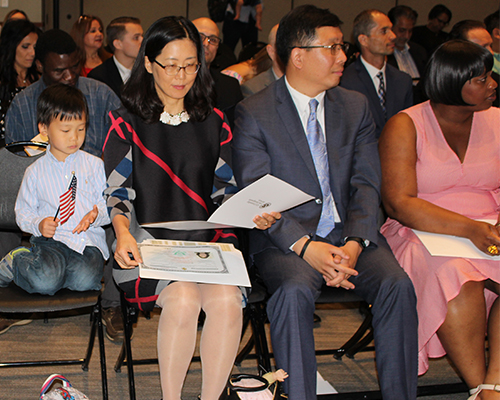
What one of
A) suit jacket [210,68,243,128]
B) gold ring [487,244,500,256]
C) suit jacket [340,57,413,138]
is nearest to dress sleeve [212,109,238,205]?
gold ring [487,244,500,256]

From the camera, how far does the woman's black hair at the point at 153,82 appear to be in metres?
2.18

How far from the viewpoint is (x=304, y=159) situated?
2.32 m

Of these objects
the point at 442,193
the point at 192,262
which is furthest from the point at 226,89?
the point at 192,262

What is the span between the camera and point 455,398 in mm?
2451

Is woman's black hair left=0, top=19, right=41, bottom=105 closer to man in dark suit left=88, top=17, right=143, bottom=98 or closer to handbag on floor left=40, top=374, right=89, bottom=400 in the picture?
man in dark suit left=88, top=17, right=143, bottom=98

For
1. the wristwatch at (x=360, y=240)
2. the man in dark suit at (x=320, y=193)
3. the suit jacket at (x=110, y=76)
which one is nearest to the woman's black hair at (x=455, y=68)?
the man in dark suit at (x=320, y=193)

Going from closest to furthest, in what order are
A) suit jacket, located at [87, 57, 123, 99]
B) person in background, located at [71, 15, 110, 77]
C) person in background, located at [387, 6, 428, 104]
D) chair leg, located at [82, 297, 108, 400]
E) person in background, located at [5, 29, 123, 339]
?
chair leg, located at [82, 297, 108, 400] → person in background, located at [5, 29, 123, 339] → suit jacket, located at [87, 57, 123, 99] → person in background, located at [71, 15, 110, 77] → person in background, located at [387, 6, 428, 104]

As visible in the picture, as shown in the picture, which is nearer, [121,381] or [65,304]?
[65,304]

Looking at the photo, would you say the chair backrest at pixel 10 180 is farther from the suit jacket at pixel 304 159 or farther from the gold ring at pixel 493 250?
the gold ring at pixel 493 250

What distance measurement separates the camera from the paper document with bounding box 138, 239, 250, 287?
177cm

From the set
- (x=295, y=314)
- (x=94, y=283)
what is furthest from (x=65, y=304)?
(x=295, y=314)

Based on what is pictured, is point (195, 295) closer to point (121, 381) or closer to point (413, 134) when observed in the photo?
point (121, 381)

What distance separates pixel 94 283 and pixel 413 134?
159 cm

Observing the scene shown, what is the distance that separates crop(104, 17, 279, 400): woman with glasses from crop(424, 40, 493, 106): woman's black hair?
1003 mm
